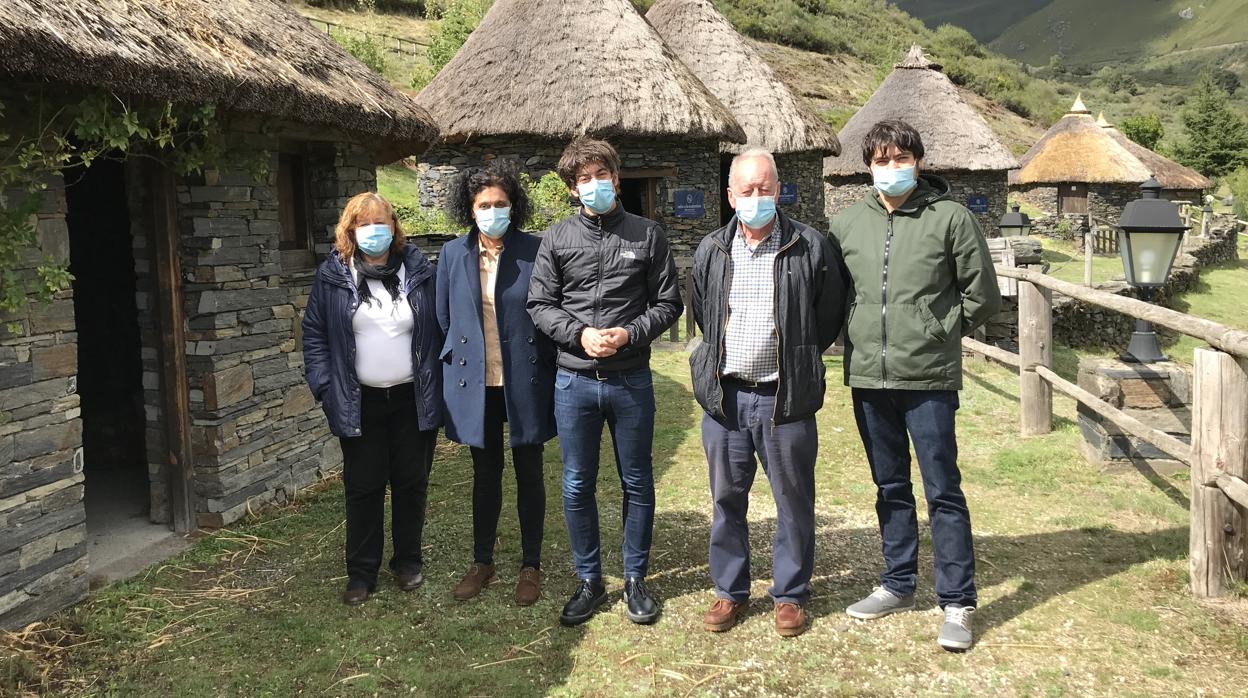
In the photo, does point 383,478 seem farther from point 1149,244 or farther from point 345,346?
point 1149,244

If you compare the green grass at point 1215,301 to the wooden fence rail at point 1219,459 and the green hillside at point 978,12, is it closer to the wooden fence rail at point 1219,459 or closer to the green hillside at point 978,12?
the wooden fence rail at point 1219,459

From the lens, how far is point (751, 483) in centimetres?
343

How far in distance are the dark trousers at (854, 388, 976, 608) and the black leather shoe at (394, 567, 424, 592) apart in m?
2.05

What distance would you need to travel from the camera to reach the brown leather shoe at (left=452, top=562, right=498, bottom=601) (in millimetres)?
3922

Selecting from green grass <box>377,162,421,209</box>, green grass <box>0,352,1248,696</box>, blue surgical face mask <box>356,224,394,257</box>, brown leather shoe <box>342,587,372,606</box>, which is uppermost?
green grass <box>377,162,421,209</box>

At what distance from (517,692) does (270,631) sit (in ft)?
3.91

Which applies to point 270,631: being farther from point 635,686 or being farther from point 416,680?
point 635,686

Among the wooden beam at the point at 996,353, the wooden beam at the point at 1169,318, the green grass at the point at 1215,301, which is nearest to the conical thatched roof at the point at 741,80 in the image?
the green grass at the point at 1215,301

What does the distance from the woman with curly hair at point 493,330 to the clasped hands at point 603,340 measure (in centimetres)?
34

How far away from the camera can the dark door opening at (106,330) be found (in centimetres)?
603

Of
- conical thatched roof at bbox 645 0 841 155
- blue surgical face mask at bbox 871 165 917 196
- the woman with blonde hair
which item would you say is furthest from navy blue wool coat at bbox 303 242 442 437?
conical thatched roof at bbox 645 0 841 155

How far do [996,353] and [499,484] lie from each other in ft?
17.9

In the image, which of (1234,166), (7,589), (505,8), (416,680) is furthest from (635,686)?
(1234,166)

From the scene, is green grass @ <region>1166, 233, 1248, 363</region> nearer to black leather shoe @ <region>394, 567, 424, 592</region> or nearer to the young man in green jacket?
the young man in green jacket
